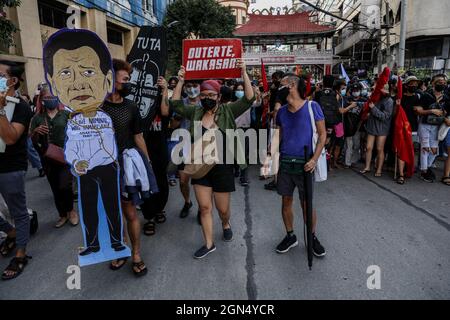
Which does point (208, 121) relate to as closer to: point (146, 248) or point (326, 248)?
point (146, 248)

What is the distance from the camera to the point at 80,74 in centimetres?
253

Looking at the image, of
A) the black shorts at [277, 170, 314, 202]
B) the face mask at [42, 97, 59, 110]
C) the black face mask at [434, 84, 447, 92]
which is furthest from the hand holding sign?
the black face mask at [434, 84, 447, 92]

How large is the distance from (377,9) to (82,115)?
2717 cm

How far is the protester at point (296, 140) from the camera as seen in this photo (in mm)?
3031

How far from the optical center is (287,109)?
10.4 ft

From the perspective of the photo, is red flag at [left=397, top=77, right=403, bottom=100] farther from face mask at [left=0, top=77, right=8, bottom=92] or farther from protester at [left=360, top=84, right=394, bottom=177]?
face mask at [left=0, top=77, right=8, bottom=92]

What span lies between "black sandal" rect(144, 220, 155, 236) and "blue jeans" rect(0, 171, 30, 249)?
1.23 meters

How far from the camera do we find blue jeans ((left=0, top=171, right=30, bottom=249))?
293 centimetres

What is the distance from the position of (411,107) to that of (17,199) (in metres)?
6.23

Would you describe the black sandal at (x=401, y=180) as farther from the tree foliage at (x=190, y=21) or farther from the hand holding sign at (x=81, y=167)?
the tree foliage at (x=190, y=21)

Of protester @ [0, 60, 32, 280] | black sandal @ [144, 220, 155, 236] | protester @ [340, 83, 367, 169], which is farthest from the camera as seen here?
protester @ [340, 83, 367, 169]

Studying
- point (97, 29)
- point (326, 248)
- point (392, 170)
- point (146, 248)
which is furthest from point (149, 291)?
point (97, 29)

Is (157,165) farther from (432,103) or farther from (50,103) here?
(432,103)

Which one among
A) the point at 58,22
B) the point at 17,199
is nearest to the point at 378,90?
the point at 17,199
